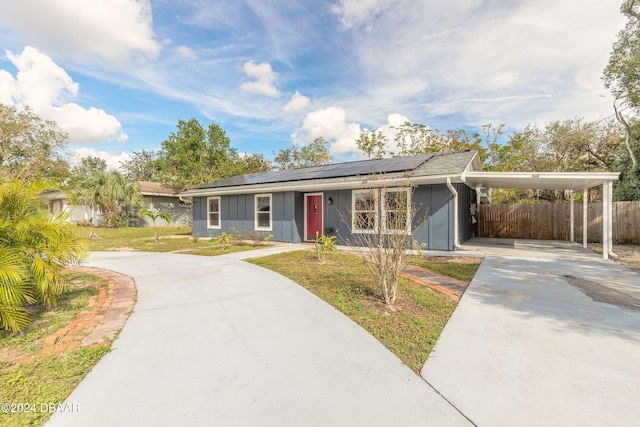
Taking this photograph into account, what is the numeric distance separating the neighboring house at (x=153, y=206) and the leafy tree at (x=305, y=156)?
1131cm

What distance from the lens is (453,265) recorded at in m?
6.75

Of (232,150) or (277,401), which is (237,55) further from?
(232,150)

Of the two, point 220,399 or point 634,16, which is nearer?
point 220,399

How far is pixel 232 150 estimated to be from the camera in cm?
2800

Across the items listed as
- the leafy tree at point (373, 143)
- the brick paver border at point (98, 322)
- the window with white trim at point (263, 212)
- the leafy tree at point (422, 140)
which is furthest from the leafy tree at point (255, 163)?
the brick paver border at point (98, 322)

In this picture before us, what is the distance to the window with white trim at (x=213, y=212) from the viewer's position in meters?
14.0

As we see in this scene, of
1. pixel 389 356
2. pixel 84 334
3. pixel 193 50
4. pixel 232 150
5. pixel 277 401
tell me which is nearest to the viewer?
pixel 277 401

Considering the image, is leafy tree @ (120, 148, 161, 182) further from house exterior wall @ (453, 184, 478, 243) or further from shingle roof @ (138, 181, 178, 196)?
house exterior wall @ (453, 184, 478, 243)

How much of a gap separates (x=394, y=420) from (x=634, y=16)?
2286cm

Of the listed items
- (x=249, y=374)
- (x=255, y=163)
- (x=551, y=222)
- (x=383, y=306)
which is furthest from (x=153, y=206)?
(x=551, y=222)

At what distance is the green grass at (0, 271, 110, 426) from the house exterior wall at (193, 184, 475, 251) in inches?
201

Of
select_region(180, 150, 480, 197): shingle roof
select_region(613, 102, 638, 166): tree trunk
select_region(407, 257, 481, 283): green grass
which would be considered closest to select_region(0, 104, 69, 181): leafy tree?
select_region(180, 150, 480, 197): shingle roof

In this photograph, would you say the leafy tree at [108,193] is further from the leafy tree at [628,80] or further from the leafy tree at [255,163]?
the leafy tree at [628,80]

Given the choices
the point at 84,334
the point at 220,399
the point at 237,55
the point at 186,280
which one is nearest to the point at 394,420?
the point at 220,399
